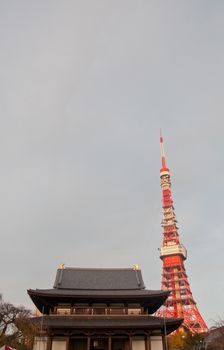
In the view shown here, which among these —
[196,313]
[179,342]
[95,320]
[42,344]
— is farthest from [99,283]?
[196,313]

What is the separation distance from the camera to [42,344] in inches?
1131

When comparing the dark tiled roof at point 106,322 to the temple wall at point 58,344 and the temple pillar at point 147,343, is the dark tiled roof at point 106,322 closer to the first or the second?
the temple pillar at point 147,343

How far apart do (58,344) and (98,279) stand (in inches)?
431

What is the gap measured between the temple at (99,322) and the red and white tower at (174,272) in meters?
53.6

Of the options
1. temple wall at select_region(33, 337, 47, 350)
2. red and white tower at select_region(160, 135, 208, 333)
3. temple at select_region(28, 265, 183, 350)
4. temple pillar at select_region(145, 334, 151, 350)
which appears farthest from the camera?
red and white tower at select_region(160, 135, 208, 333)

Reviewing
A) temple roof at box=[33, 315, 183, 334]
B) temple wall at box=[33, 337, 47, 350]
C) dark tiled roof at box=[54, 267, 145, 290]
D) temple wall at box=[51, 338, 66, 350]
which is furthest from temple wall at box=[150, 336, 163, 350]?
temple wall at box=[33, 337, 47, 350]

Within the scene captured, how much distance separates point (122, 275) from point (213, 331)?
882 inches

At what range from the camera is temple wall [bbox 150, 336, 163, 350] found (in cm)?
2970

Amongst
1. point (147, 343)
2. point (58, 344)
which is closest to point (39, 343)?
point (58, 344)

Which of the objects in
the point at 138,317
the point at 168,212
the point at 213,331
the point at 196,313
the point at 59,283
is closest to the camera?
the point at 138,317

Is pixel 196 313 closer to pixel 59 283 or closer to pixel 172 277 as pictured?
pixel 172 277

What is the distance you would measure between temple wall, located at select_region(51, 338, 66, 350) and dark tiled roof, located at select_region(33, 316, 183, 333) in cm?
173

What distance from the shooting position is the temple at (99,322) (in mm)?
28453

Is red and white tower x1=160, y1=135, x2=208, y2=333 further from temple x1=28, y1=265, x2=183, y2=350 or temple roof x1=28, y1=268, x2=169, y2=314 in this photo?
temple x1=28, y1=265, x2=183, y2=350
